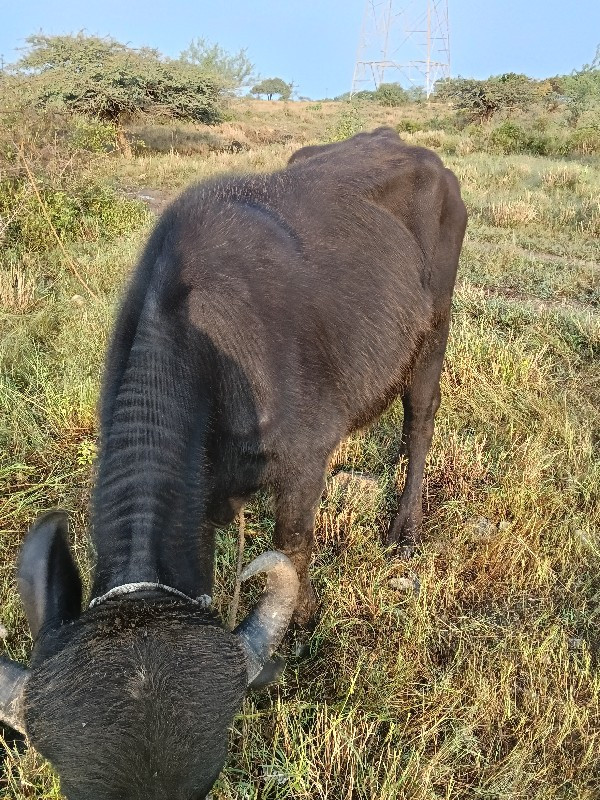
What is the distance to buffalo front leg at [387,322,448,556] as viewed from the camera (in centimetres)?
381

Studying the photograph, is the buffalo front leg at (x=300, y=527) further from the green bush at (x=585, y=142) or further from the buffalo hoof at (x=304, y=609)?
the green bush at (x=585, y=142)

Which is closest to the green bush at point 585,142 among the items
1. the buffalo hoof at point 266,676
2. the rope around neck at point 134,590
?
the buffalo hoof at point 266,676

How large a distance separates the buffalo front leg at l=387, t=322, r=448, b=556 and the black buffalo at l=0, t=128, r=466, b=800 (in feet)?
0.04

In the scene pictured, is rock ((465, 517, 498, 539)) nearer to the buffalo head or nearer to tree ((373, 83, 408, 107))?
the buffalo head

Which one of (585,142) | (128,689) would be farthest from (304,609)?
(585,142)

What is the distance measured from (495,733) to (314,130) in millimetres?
33706

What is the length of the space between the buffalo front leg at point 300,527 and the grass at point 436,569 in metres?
0.13

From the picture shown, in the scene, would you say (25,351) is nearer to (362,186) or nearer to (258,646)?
(362,186)

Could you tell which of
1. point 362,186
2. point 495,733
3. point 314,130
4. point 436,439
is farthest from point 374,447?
point 314,130

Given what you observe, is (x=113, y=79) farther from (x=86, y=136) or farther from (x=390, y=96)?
(x=390, y=96)

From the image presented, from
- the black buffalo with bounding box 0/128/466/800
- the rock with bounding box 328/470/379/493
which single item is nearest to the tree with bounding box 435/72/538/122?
the black buffalo with bounding box 0/128/466/800

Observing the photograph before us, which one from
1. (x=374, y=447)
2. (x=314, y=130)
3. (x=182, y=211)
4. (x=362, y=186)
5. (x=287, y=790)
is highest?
(x=314, y=130)

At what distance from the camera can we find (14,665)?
5.10 feet

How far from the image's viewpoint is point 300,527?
2.88m
